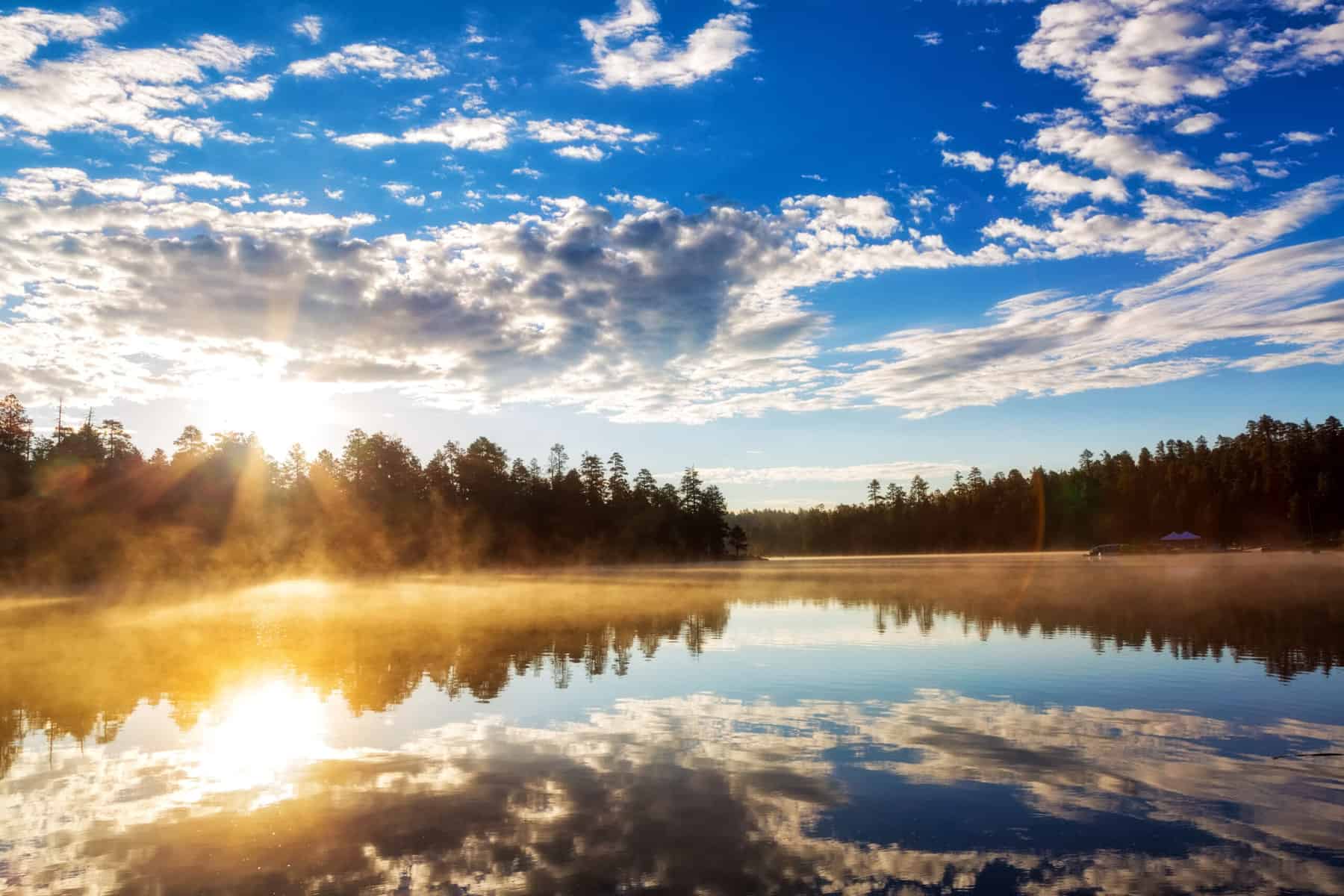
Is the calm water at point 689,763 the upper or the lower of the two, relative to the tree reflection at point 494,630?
upper

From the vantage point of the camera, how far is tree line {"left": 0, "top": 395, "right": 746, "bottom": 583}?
293ft

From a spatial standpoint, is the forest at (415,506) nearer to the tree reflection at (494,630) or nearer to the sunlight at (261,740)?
the tree reflection at (494,630)

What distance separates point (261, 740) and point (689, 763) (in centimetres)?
807

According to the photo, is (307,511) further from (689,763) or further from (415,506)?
(689,763)

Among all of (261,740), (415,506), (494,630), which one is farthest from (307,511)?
(261,740)

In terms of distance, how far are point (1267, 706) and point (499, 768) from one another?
46.9ft

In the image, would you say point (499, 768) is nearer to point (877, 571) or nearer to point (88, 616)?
point (88, 616)

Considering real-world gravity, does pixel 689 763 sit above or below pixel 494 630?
above

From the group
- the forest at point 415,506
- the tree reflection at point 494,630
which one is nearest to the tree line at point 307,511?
the forest at point 415,506

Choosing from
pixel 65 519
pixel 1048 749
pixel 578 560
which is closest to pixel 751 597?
pixel 1048 749

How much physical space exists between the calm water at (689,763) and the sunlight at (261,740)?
0.32 ft

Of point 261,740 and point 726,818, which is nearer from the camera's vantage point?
point 726,818

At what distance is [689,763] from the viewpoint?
1368 centimetres

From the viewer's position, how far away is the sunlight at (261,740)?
13383 mm
